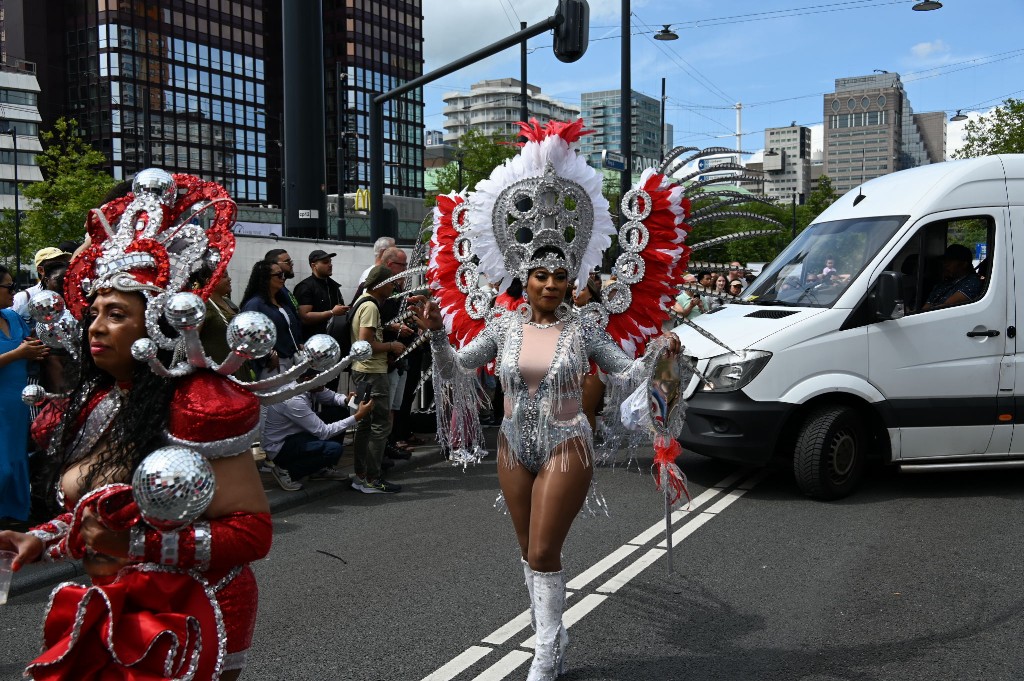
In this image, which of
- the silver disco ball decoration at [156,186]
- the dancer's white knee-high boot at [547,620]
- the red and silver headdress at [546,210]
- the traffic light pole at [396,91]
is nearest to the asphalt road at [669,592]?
the dancer's white knee-high boot at [547,620]

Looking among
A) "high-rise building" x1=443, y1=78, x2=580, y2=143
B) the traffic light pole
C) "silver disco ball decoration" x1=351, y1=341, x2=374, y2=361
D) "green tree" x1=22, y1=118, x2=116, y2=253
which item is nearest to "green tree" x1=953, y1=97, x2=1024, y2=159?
the traffic light pole

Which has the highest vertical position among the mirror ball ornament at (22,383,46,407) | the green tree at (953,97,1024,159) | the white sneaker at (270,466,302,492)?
the green tree at (953,97,1024,159)

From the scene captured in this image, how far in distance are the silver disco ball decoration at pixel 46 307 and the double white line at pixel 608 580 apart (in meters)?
2.46

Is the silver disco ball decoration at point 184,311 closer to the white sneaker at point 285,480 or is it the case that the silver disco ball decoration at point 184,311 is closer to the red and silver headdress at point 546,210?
the red and silver headdress at point 546,210

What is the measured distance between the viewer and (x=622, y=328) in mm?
4758

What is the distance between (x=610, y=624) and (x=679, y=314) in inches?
65.9

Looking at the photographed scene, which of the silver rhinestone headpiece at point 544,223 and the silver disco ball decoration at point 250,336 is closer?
the silver disco ball decoration at point 250,336

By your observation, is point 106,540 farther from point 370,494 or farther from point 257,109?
point 257,109

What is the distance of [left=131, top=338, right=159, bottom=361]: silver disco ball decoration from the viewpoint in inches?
92.3

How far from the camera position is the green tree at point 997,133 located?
94.3ft

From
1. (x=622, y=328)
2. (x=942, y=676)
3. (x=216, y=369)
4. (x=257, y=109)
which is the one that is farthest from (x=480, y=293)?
(x=257, y=109)

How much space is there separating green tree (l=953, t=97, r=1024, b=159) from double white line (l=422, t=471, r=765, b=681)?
24.6 m

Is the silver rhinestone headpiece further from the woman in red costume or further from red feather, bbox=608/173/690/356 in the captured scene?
the woman in red costume

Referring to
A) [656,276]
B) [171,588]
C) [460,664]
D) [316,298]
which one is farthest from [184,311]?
[316,298]
